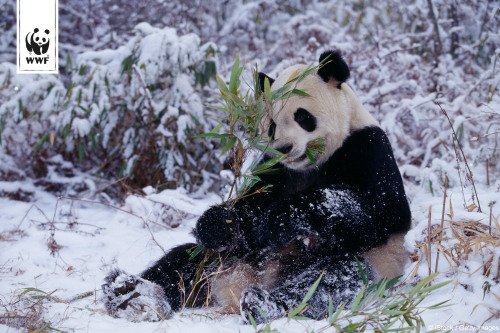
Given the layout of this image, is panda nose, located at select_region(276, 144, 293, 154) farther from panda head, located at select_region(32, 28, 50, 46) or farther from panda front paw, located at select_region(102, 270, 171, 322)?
panda head, located at select_region(32, 28, 50, 46)

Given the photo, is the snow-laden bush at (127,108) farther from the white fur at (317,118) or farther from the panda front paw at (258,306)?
the panda front paw at (258,306)

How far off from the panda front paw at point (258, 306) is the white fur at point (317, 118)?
0.76m

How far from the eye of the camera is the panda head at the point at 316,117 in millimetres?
2354

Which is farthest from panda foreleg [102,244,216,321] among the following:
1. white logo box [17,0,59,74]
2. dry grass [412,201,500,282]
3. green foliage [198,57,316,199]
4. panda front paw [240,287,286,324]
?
white logo box [17,0,59,74]

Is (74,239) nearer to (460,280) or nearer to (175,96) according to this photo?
(175,96)

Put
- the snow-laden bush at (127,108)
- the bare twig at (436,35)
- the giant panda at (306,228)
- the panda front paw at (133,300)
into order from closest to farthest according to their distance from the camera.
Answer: the panda front paw at (133,300) → the giant panda at (306,228) → the snow-laden bush at (127,108) → the bare twig at (436,35)

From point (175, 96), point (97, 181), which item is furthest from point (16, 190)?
point (175, 96)

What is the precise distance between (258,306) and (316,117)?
3.57 feet

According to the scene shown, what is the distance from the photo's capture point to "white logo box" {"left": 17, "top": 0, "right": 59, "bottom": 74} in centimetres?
382

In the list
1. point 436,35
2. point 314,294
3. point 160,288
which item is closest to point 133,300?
point 160,288

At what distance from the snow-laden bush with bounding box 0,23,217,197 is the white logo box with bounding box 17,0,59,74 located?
0.51 m

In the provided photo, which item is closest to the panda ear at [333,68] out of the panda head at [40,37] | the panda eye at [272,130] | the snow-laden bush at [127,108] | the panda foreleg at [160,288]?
the panda eye at [272,130]

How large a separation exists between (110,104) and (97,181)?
91 cm

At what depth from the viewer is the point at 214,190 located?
16.2 feet
